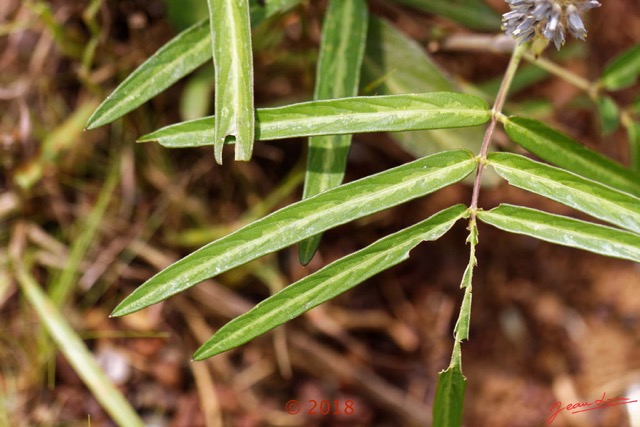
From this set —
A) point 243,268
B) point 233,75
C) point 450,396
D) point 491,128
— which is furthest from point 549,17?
point 243,268

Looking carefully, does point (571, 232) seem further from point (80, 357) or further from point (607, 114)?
point (80, 357)

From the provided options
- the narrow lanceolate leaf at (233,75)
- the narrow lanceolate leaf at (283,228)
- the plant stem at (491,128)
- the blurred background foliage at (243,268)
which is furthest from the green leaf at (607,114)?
the narrow lanceolate leaf at (233,75)

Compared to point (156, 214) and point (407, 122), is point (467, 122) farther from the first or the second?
point (156, 214)

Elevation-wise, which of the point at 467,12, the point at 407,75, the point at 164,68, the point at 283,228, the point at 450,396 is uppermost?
the point at 467,12

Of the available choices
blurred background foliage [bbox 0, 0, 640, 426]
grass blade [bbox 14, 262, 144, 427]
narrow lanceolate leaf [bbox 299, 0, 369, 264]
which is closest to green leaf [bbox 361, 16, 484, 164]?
blurred background foliage [bbox 0, 0, 640, 426]

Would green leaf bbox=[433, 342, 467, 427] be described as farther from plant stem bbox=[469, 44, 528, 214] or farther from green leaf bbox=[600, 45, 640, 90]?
green leaf bbox=[600, 45, 640, 90]

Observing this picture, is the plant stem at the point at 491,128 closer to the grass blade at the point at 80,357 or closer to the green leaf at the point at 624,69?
the green leaf at the point at 624,69

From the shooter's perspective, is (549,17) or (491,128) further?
(491,128)
